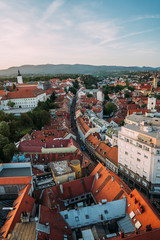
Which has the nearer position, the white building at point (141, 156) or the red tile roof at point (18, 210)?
the red tile roof at point (18, 210)

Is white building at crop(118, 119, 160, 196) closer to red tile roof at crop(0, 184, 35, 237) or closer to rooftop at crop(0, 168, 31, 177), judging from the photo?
rooftop at crop(0, 168, 31, 177)

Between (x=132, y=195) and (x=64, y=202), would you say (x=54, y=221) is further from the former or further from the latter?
(x=132, y=195)

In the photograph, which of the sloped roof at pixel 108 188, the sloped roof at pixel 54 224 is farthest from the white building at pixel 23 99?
the sloped roof at pixel 54 224

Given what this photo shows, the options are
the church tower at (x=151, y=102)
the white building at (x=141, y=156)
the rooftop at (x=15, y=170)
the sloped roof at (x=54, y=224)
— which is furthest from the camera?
the church tower at (x=151, y=102)

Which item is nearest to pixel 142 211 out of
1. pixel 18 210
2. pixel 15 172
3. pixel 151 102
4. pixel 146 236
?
pixel 146 236

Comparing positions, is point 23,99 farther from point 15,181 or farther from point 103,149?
point 15,181

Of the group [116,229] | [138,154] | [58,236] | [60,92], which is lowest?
[116,229]

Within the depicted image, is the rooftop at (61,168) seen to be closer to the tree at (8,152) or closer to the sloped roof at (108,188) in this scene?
the sloped roof at (108,188)

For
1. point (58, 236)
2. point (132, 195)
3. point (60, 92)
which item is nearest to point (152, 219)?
point (132, 195)
